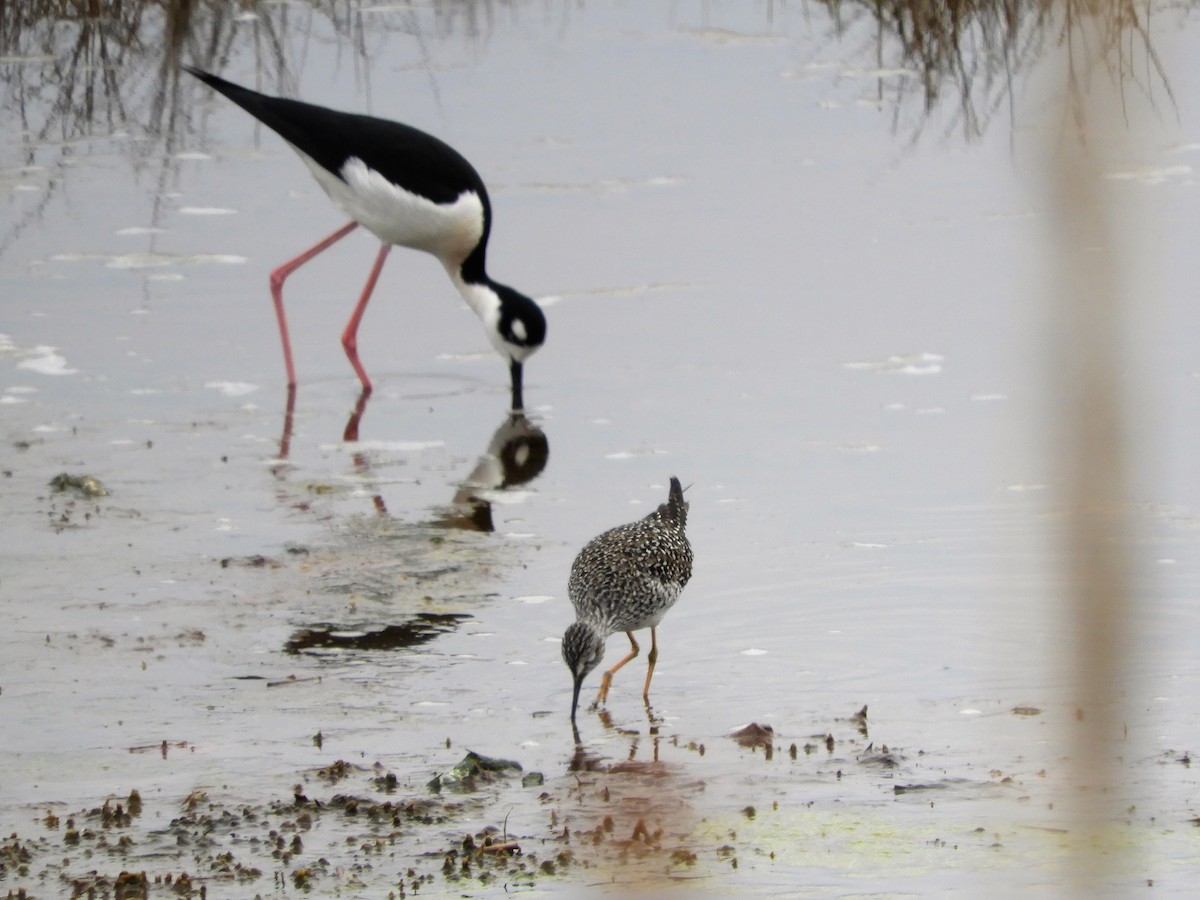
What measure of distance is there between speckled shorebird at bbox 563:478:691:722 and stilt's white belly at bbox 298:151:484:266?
3.41 m

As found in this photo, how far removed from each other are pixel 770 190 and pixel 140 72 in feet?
15.2

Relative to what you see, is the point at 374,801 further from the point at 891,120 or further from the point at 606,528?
the point at 891,120

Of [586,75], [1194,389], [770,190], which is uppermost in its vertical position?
[586,75]

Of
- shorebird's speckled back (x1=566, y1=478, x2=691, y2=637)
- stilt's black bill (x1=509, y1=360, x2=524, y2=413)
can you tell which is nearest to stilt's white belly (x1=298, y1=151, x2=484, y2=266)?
stilt's black bill (x1=509, y1=360, x2=524, y2=413)

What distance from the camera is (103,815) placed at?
4117 mm

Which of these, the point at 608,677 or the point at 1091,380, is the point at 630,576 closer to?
the point at 608,677

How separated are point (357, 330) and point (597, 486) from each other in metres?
2.44

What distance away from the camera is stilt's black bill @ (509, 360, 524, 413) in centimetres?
832

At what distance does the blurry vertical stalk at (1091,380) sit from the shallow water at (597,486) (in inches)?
0.6

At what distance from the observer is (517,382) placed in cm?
848

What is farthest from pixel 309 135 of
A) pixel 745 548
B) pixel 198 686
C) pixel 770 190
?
pixel 198 686

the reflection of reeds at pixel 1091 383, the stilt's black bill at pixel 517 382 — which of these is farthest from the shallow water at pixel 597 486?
the stilt's black bill at pixel 517 382

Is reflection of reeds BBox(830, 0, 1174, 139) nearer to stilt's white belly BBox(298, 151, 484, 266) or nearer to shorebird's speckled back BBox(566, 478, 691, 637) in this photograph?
stilt's white belly BBox(298, 151, 484, 266)

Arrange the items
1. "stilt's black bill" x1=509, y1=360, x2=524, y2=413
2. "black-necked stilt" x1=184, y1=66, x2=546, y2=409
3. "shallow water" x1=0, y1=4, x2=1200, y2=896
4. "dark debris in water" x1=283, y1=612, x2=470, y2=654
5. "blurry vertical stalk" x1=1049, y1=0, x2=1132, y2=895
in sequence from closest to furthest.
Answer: "blurry vertical stalk" x1=1049, y1=0, x2=1132, y2=895 < "shallow water" x1=0, y1=4, x2=1200, y2=896 < "dark debris in water" x1=283, y1=612, x2=470, y2=654 < "stilt's black bill" x1=509, y1=360, x2=524, y2=413 < "black-necked stilt" x1=184, y1=66, x2=546, y2=409
